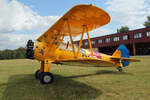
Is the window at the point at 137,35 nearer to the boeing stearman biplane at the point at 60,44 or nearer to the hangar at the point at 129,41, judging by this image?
the hangar at the point at 129,41

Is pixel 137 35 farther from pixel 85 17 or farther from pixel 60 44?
pixel 85 17

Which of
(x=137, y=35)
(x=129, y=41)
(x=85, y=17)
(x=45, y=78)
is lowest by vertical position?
(x=45, y=78)

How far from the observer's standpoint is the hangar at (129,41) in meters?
31.4

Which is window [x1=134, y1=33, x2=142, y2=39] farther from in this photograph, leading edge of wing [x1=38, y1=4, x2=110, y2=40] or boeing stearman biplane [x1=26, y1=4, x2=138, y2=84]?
leading edge of wing [x1=38, y1=4, x2=110, y2=40]

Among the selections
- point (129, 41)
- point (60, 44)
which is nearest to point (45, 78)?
point (60, 44)

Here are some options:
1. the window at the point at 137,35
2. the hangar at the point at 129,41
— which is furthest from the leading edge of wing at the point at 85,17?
the window at the point at 137,35

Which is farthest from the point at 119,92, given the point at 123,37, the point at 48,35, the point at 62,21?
the point at 123,37

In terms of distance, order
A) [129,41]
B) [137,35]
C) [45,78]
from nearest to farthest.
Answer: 1. [45,78]
2. [137,35]
3. [129,41]

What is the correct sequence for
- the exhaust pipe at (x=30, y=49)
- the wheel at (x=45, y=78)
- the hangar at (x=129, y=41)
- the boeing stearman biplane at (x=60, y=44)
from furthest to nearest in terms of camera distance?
the hangar at (x=129, y=41)
the exhaust pipe at (x=30, y=49)
the wheel at (x=45, y=78)
the boeing stearman biplane at (x=60, y=44)

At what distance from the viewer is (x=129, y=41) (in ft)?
112

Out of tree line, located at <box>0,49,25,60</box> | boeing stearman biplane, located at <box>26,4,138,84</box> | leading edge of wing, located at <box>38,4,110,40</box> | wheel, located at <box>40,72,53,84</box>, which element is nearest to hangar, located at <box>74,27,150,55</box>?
tree line, located at <box>0,49,25,60</box>

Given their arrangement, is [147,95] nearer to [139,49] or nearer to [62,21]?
[62,21]

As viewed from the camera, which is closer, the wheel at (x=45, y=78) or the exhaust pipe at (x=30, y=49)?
the wheel at (x=45, y=78)

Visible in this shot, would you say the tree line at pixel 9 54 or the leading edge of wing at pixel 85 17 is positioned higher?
the leading edge of wing at pixel 85 17
